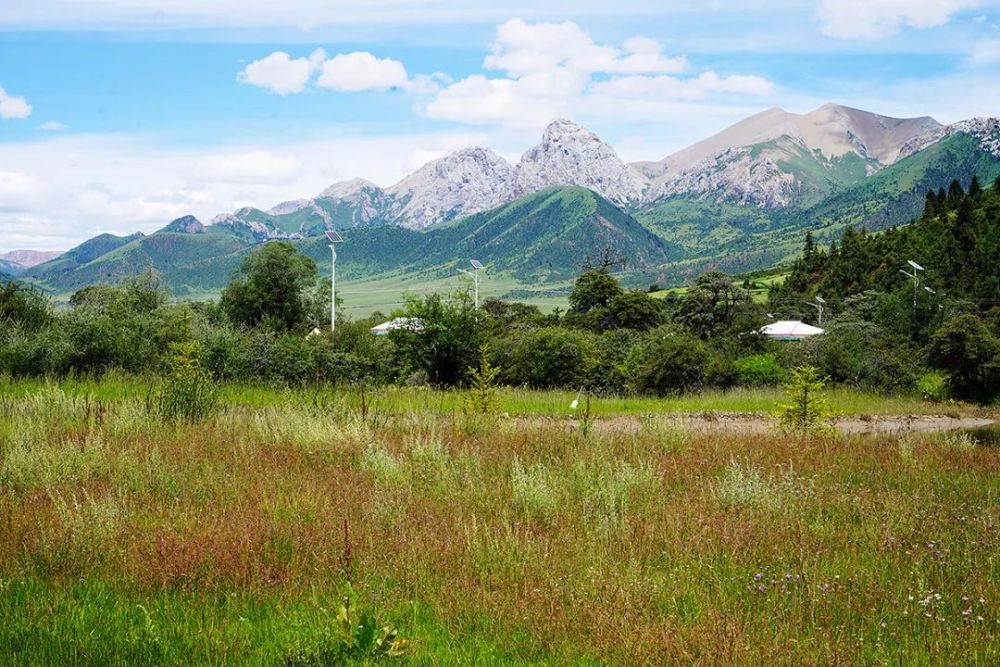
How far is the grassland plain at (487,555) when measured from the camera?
5.02 meters

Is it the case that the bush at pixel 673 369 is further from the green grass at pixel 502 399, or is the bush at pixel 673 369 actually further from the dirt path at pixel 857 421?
the dirt path at pixel 857 421

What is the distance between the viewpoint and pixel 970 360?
32500 mm

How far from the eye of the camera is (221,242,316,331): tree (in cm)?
4962

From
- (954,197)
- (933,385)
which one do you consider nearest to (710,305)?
(933,385)

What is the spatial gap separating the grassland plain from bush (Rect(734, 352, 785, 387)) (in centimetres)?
2439

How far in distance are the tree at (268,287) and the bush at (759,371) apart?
2709 centimetres

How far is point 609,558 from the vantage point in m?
6.50

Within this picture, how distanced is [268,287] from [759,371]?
29536 millimetres

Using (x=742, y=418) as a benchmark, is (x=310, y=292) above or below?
above

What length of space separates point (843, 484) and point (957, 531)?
2.08 m

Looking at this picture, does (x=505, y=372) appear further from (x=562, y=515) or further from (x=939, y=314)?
(x=939, y=314)

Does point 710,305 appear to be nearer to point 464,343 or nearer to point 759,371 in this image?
point 759,371

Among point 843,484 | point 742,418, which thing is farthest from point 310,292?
point 843,484

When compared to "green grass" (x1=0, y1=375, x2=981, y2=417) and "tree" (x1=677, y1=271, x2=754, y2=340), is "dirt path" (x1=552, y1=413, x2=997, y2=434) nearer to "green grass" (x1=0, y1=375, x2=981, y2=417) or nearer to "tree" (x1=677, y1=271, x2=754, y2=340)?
"green grass" (x1=0, y1=375, x2=981, y2=417)
